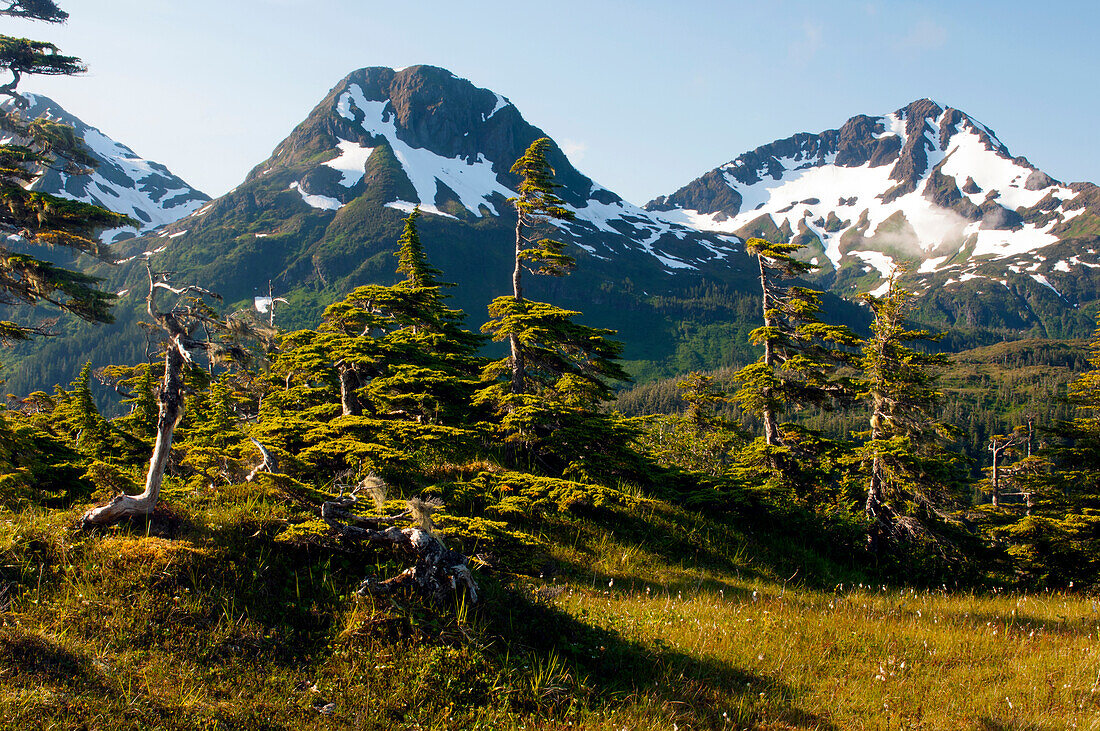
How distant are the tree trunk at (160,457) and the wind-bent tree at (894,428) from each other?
54.8 feet

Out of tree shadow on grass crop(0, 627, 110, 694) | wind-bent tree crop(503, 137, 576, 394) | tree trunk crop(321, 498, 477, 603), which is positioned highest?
wind-bent tree crop(503, 137, 576, 394)

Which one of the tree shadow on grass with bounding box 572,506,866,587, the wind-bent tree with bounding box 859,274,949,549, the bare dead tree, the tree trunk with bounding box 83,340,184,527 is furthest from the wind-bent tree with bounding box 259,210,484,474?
the wind-bent tree with bounding box 859,274,949,549

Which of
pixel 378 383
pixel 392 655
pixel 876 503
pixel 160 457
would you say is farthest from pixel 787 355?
pixel 160 457

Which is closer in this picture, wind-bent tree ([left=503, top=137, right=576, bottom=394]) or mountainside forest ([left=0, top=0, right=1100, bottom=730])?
mountainside forest ([left=0, top=0, right=1100, bottom=730])

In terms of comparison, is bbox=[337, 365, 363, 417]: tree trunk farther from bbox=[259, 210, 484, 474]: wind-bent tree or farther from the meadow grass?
the meadow grass

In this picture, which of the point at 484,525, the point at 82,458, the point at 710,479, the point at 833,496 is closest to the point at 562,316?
the point at 710,479

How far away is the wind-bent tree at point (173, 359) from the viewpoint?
257 inches

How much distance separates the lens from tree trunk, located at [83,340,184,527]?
21.2 ft

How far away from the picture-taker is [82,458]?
11.3 metres

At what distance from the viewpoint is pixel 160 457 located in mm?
6867

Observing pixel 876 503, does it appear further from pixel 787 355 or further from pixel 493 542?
pixel 493 542

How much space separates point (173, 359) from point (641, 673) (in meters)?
6.66

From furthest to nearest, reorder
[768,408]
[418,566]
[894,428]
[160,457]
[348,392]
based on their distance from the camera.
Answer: [768,408], [894,428], [348,392], [160,457], [418,566]

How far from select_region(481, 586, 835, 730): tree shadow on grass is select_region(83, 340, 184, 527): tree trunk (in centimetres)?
434
